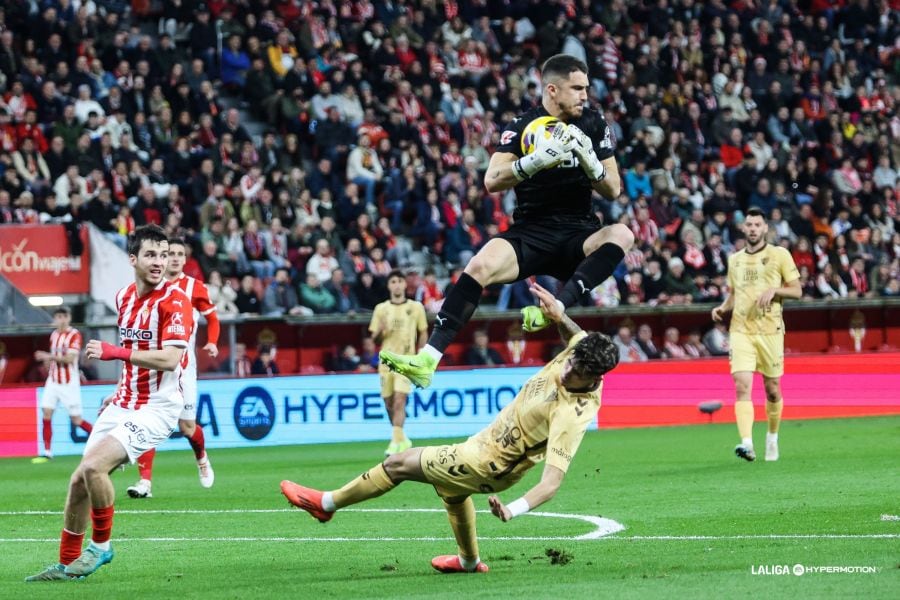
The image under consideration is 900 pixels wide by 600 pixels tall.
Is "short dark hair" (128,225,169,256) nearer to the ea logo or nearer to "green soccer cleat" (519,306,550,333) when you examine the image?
"green soccer cleat" (519,306,550,333)

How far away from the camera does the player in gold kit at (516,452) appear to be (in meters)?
7.70

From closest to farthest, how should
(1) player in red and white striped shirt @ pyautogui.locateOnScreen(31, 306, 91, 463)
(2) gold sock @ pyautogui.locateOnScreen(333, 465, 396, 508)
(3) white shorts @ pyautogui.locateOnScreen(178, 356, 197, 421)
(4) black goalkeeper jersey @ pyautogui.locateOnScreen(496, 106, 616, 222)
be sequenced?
(2) gold sock @ pyautogui.locateOnScreen(333, 465, 396, 508) → (4) black goalkeeper jersey @ pyautogui.locateOnScreen(496, 106, 616, 222) → (3) white shorts @ pyautogui.locateOnScreen(178, 356, 197, 421) → (1) player in red and white striped shirt @ pyautogui.locateOnScreen(31, 306, 91, 463)

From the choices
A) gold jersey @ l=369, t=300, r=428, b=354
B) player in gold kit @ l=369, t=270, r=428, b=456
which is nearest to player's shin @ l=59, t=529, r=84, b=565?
player in gold kit @ l=369, t=270, r=428, b=456

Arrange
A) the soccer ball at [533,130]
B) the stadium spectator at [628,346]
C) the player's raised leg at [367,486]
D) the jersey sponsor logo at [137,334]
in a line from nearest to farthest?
1. the player's raised leg at [367,486]
2. the jersey sponsor logo at [137,334]
3. the soccer ball at [533,130]
4. the stadium spectator at [628,346]

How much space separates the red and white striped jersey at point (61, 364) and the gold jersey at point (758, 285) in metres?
8.32

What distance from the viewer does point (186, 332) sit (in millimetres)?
9016

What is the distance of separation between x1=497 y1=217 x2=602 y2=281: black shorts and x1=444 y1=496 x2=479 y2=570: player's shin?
1.87 meters

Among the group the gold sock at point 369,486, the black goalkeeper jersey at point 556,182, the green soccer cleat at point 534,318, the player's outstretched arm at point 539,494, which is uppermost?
the black goalkeeper jersey at point 556,182

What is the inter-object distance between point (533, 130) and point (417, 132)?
1713 cm

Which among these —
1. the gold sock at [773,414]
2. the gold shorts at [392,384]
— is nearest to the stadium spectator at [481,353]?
the gold shorts at [392,384]

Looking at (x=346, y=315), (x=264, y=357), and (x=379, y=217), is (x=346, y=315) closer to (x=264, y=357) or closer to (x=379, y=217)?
(x=264, y=357)

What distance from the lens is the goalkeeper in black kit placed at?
9.22 meters

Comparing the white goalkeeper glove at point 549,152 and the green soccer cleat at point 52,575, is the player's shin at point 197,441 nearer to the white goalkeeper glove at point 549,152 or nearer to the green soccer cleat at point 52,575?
the green soccer cleat at point 52,575

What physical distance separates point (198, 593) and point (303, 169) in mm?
17709
